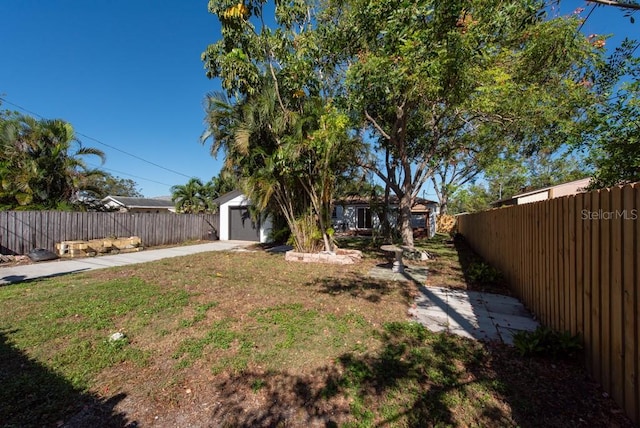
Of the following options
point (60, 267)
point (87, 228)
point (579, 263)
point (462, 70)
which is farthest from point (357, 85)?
point (87, 228)

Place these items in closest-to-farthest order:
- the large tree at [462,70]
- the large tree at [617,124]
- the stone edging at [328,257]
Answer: the large tree at [462,70]
the large tree at [617,124]
the stone edging at [328,257]

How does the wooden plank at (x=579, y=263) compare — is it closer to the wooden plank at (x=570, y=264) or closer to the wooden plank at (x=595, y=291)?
the wooden plank at (x=570, y=264)

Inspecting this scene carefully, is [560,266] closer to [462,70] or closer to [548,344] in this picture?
[548,344]

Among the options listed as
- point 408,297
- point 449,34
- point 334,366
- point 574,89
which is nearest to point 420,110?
point 574,89

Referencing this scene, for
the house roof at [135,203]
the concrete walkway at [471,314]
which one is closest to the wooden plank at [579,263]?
the concrete walkway at [471,314]

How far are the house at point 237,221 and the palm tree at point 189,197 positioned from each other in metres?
A: 2.20

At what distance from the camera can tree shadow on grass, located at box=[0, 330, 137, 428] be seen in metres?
2.10

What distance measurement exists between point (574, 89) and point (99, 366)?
1162 centimetres

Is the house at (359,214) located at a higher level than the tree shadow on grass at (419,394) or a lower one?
higher

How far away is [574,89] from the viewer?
7.69m

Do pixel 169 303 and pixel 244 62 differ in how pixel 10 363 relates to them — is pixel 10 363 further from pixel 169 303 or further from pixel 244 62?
pixel 244 62

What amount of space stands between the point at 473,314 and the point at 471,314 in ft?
0.09

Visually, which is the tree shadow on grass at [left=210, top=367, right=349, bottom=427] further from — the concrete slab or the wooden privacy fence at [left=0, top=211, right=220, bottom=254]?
the wooden privacy fence at [left=0, top=211, right=220, bottom=254]

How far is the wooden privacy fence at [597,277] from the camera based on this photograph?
192 centimetres
